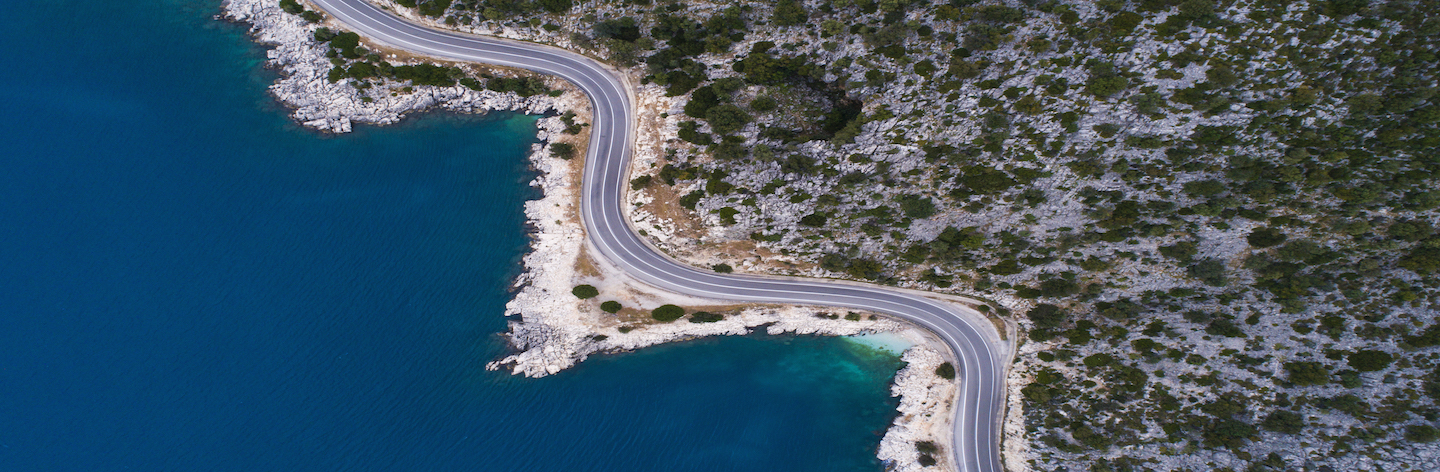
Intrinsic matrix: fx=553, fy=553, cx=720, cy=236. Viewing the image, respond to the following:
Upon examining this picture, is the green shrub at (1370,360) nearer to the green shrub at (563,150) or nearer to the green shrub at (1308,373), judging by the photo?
the green shrub at (1308,373)

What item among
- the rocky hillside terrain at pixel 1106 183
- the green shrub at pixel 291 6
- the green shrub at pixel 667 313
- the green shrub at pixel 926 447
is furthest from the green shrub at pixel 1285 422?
the green shrub at pixel 291 6

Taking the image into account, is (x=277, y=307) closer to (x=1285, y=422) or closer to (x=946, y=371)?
(x=946, y=371)

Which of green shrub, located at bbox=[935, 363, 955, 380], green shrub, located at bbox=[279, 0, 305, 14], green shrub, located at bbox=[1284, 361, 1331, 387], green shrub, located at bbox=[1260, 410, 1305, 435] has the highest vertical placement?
green shrub, located at bbox=[279, 0, 305, 14]

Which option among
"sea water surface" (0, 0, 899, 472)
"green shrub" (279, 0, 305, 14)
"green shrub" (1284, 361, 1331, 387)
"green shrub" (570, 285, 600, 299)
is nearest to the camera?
"green shrub" (1284, 361, 1331, 387)

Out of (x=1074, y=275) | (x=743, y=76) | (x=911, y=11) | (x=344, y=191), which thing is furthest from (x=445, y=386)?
(x=1074, y=275)

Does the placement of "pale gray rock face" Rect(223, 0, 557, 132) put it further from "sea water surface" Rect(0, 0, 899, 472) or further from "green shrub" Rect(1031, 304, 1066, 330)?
"green shrub" Rect(1031, 304, 1066, 330)

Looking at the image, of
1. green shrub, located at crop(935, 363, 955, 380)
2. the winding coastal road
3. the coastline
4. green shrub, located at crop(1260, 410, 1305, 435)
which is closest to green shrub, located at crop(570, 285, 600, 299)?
the coastline

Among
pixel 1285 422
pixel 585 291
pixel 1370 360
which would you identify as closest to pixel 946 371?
pixel 1285 422

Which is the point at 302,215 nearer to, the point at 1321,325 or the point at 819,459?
the point at 819,459
